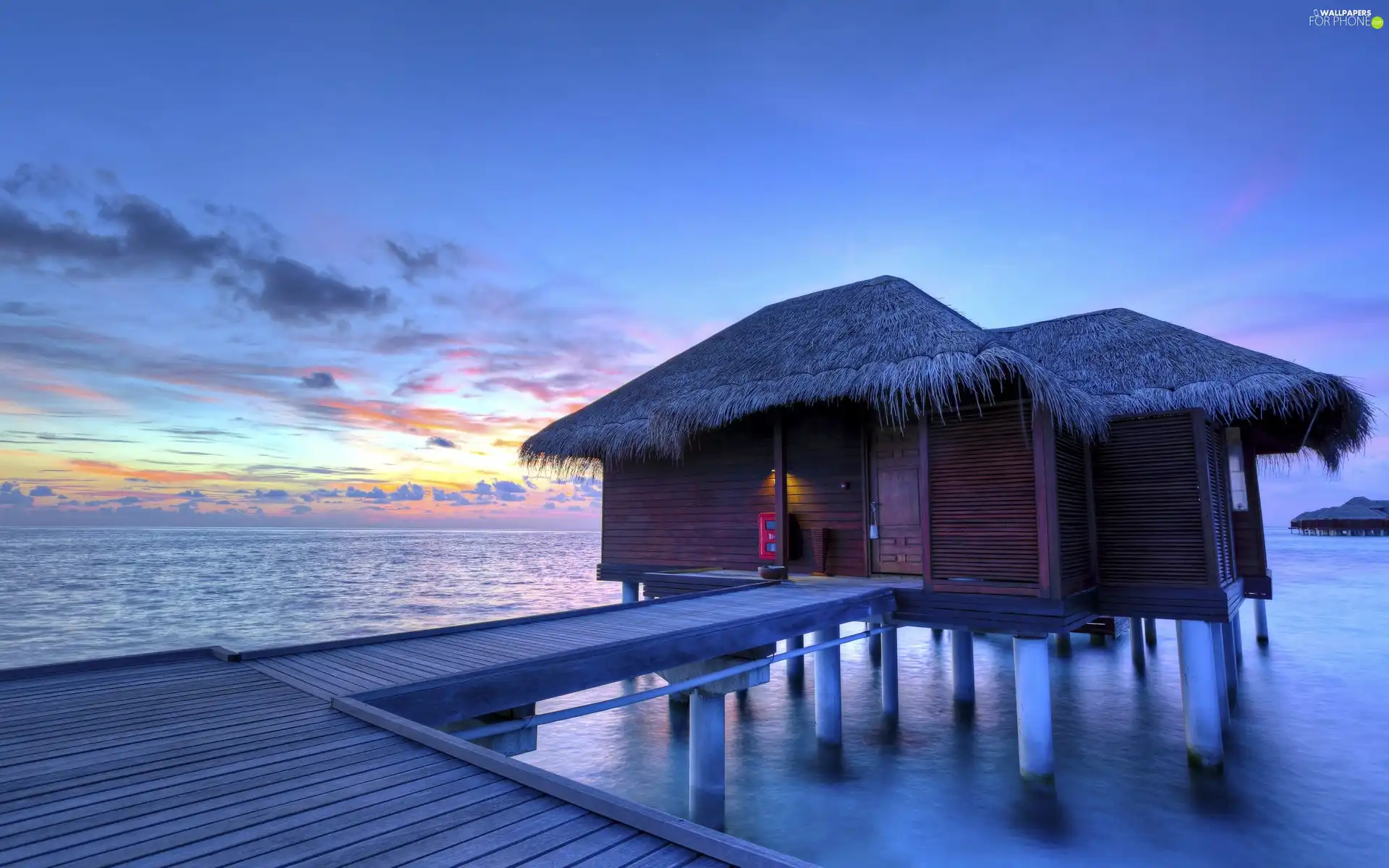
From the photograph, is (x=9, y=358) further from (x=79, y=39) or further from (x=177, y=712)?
(x=177, y=712)

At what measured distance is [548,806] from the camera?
2.26 m

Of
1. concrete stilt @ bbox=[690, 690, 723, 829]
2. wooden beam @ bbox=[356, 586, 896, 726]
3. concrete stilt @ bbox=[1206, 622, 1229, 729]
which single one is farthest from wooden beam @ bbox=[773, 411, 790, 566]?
concrete stilt @ bbox=[1206, 622, 1229, 729]

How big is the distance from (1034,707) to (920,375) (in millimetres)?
3441

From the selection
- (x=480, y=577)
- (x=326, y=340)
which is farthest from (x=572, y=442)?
(x=480, y=577)

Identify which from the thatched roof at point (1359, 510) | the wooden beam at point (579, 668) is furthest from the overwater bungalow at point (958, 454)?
the thatched roof at point (1359, 510)

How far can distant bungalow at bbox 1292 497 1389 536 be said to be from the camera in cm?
6412

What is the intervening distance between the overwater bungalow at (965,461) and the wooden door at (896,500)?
0.02m

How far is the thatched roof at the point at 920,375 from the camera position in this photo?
715cm

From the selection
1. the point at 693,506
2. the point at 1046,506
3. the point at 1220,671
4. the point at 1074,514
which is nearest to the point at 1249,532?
the point at 1220,671

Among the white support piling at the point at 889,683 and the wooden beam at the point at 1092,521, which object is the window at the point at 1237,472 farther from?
the white support piling at the point at 889,683

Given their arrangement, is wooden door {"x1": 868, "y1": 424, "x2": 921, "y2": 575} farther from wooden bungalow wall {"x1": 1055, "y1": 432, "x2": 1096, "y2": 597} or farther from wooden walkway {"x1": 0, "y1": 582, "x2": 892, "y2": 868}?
wooden walkway {"x1": 0, "y1": 582, "x2": 892, "y2": 868}

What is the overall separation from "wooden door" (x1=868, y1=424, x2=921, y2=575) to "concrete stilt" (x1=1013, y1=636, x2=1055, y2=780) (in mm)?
2328

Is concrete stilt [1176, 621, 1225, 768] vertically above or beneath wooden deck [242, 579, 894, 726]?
beneath

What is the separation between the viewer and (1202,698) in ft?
23.6
